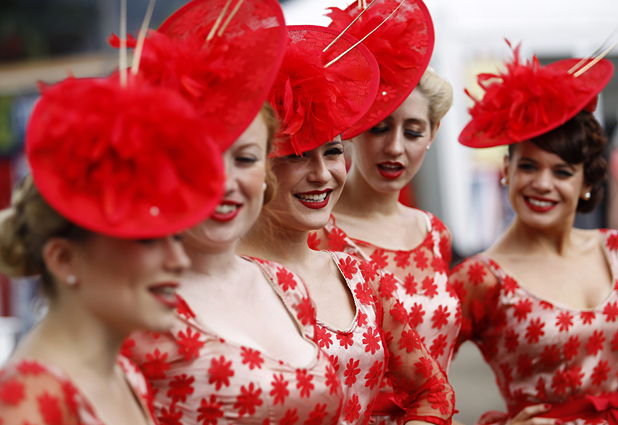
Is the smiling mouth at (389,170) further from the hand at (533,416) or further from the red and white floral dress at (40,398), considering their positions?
the red and white floral dress at (40,398)

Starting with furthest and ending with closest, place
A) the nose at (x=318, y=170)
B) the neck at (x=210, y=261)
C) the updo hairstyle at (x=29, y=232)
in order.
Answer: the nose at (x=318, y=170) < the neck at (x=210, y=261) < the updo hairstyle at (x=29, y=232)

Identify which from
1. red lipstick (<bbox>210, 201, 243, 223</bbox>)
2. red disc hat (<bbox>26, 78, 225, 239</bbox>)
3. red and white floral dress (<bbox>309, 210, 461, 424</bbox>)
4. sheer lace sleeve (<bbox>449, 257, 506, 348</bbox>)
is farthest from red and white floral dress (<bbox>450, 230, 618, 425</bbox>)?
red disc hat (<bbox>26, 78, 225, 239</bbox>)

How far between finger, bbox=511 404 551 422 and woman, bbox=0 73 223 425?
1810mm

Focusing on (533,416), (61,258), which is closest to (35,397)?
(61,258)

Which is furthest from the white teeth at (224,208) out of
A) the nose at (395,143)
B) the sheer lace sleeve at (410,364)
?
the nose at (395,143)

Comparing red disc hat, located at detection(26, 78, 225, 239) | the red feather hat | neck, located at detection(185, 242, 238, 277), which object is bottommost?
neck, located at detection(185, 242, 238, 277)

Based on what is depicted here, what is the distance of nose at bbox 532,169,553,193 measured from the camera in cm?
287

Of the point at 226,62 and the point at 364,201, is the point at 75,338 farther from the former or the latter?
the point at 364,201

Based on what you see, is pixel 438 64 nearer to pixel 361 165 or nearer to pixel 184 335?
pixel 361 165

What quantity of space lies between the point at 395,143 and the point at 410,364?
34.6 inches

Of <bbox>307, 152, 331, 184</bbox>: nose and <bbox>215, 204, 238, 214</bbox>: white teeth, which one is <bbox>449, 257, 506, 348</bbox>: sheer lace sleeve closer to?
<bbox>307, 152, 331, 184</bbox>: nose

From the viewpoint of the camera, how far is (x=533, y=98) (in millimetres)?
2885

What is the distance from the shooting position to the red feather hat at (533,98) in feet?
9.29

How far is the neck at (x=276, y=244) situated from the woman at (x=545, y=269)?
970mm
